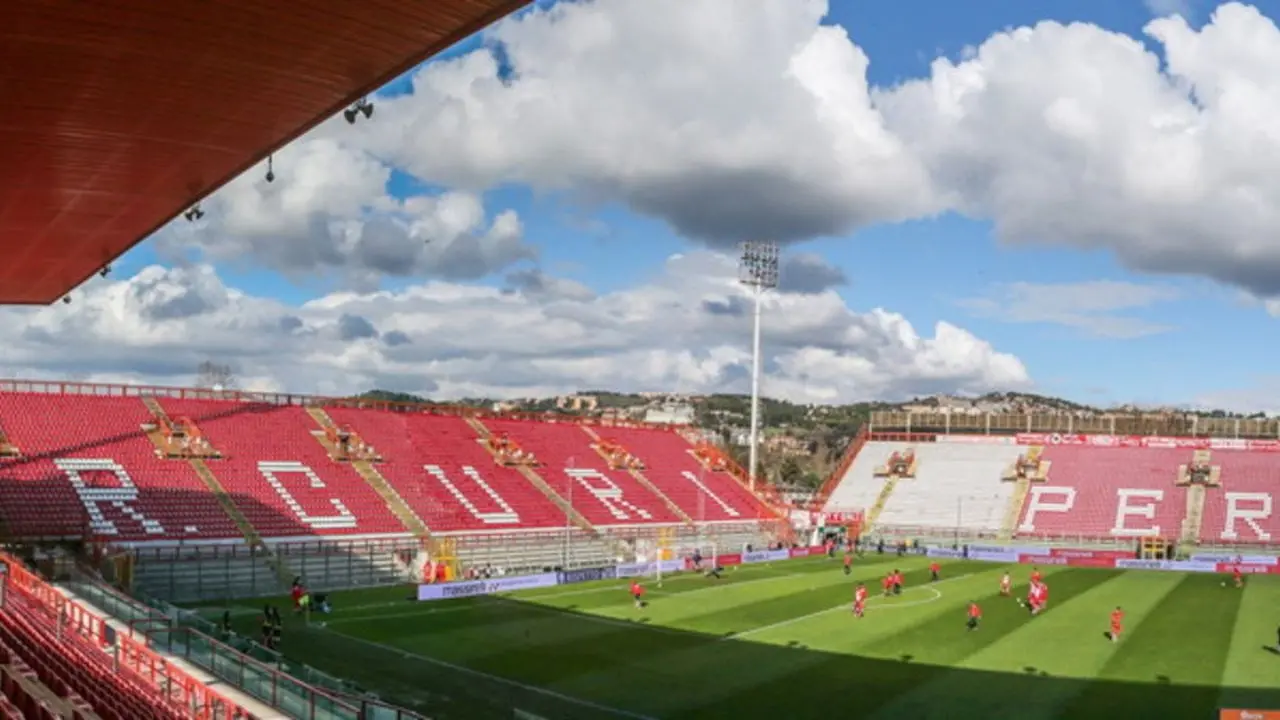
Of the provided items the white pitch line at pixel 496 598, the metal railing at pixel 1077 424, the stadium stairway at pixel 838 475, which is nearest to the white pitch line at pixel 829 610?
the white pitch line at pixel 496 598

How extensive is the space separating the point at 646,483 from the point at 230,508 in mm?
28633

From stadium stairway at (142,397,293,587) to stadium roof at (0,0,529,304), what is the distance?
76.8ft

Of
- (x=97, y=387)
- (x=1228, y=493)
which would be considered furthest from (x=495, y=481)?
(x=1228, y=493)

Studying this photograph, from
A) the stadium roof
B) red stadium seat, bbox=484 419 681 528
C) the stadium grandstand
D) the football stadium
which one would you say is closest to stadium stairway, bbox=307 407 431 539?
the football stadium

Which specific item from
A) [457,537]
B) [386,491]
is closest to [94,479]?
[386,491]

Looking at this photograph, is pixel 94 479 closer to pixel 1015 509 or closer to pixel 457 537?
pixel 457 537

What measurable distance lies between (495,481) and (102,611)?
34179 mm

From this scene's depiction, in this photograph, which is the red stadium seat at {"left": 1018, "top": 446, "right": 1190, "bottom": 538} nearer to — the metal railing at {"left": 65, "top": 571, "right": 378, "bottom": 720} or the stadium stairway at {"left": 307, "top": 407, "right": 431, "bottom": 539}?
the stadium stairway at {"left": 307, "top": 407, "right": 431, "bottom": 539}

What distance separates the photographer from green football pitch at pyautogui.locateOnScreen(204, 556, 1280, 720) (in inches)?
966

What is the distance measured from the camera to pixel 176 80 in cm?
1397

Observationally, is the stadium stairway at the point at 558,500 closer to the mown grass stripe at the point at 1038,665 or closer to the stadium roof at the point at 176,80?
the mown grass stripe at the point at 1038,665

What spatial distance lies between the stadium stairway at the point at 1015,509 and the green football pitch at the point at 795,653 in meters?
23.7

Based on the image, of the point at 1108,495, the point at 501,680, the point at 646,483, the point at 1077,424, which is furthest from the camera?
Result: the point at 1077,424

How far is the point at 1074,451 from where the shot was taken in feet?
258
